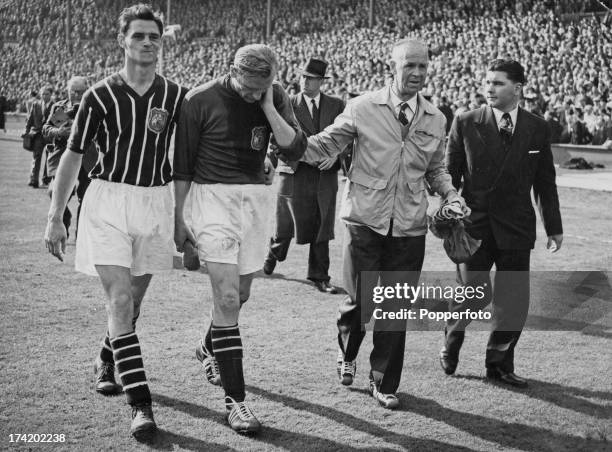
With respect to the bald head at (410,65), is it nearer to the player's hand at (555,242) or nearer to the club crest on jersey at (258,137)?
the club crest on jersey at (258,137)

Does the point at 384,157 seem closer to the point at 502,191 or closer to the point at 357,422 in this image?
the point at 502,191

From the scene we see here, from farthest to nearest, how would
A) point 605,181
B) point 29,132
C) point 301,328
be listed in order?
point 605,181 < point 29,132 < point 301,328

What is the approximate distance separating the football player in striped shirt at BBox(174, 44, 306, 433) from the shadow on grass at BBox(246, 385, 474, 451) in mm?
456

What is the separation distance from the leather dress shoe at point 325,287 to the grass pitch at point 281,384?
Result: 0.08 m

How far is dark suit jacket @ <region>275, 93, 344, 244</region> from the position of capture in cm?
757

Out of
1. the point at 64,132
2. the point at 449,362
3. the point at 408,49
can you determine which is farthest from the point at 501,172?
the point at 64,132

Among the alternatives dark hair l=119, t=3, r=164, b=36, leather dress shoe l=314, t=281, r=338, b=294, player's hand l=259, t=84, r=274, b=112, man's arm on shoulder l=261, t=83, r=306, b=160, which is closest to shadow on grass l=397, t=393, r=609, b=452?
man's arm on shoulder l=261, t=83, r=306, b=160

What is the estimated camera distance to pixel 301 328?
6.28 meters

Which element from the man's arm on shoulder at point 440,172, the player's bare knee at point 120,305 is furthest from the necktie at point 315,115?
the player's bare knee at point 120,305

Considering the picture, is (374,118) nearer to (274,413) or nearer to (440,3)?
(274,413)

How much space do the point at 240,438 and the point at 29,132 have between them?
1316 centimetres

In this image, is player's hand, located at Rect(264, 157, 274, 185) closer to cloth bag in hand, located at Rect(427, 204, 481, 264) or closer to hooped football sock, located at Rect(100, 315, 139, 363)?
cloth bag in hand, located at Rect(427, 204, 481, 264)

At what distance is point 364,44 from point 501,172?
104ft

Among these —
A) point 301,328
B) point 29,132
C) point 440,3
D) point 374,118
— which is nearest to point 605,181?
point 29,132
